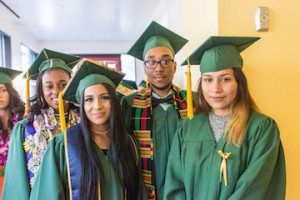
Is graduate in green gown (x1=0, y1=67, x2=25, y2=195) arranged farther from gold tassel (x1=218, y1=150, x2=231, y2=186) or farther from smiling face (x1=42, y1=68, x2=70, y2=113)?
gold tassel (x1=218, y1=150, x2=231, y2=186)

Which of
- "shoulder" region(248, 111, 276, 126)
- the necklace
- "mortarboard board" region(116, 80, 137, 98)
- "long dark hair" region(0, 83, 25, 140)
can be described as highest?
"mortarboard board" region(116, 80, 137, 98)

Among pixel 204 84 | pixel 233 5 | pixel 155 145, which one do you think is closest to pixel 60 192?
pixel 155 145

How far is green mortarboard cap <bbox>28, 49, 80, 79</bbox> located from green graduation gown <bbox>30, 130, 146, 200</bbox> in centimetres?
60

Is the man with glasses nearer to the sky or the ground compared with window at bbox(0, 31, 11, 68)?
nearer to the ground

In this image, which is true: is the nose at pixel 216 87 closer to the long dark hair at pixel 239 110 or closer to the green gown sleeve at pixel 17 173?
the long dark hair at pixel 239 110

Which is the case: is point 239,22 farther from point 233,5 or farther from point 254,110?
point 254,110

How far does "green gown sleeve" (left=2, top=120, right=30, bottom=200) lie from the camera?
5.24 feet

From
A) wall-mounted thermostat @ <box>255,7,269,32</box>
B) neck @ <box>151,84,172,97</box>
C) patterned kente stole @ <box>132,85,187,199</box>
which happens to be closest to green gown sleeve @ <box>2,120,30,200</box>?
patterned kente stole @ <box>132,85,187,199</box>

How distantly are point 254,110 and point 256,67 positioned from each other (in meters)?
0.45

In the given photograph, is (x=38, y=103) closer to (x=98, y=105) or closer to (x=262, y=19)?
(x=98, y=105)

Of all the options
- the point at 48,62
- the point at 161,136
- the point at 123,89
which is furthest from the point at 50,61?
the point at 123,89

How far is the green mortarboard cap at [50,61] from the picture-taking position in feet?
5.65

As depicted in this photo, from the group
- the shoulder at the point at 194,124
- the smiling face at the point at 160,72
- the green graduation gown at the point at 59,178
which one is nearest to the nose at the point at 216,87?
the shoulder at the point at 194,124

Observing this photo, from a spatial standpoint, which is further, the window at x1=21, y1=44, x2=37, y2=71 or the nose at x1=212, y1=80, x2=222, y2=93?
the window at x1=21, y1=44, x2=37, y2=71
